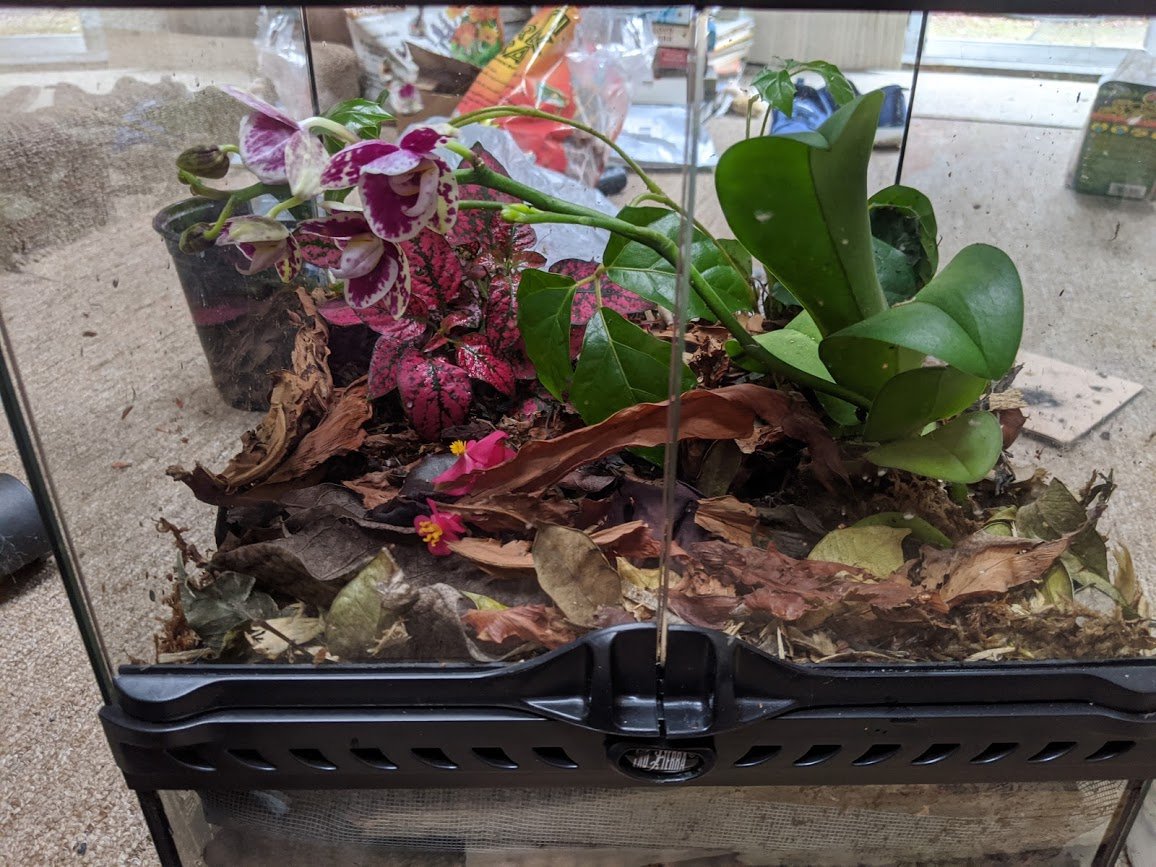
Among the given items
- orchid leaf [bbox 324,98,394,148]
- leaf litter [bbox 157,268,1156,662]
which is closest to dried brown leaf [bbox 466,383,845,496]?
leaf litter [bbox 157,268,1156,662]

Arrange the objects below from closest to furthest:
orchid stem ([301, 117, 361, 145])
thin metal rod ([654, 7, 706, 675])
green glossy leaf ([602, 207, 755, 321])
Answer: thin metal rod ([654, 7, 706, 675]) → orchid stem ([301, 117, 361, 145]) → green glossy leaf ([602, 207, 755, 321])

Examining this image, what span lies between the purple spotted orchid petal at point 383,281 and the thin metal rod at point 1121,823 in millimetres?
568

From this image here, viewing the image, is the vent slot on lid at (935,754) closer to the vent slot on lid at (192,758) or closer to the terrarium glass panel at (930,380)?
the terrarium glass panel at (930,380)

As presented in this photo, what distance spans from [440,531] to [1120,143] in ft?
1.60

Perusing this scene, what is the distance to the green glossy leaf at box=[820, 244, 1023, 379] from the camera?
48cm

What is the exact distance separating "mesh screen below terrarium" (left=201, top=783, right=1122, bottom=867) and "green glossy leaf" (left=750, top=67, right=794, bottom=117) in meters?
0.45

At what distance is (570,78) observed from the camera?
68 cm

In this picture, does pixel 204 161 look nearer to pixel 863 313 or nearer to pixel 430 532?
pixel 430 532

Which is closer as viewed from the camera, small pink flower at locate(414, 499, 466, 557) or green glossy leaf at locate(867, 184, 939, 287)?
small pink flower at locate(414, 499, 466, 557)

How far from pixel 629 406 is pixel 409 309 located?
0.62 feet

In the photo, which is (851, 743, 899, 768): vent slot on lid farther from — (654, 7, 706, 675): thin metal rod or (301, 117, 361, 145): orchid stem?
(301, 117, 361, 145): orchid stem

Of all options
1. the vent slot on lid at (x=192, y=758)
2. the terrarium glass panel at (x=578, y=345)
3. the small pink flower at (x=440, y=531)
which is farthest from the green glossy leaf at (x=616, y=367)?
the vent slot on lid at (x=192, y=758)

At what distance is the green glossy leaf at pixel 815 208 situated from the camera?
493mm

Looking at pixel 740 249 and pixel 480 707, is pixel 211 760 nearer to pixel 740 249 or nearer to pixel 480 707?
pixel 480 707
